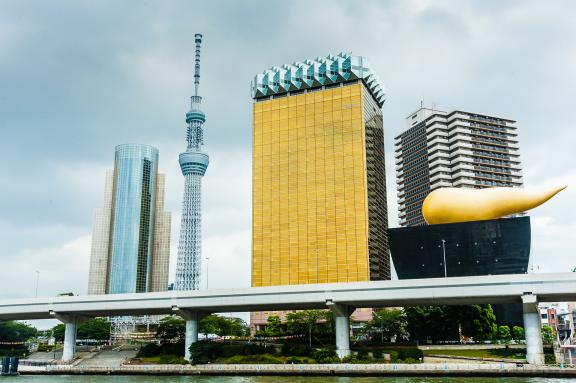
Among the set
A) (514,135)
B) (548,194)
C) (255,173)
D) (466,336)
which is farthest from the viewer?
(514,135)

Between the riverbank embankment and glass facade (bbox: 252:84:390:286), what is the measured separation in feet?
172

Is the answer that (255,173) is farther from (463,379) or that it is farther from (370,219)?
(463,379)

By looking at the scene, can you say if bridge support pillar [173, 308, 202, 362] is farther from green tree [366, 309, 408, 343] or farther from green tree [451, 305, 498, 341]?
green tree [451, 305, 498, 341]

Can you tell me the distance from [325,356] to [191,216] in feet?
416

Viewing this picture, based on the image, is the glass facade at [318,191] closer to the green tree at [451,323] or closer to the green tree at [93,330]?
the green tree at [451,323]

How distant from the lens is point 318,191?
121688 millimetres

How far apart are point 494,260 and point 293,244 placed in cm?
4822

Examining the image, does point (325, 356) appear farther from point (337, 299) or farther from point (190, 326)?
point (190, 326)

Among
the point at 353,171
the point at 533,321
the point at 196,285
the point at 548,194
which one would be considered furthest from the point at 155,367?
the point at 196,285

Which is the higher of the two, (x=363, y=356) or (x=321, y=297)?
Result: (x=321, y=297)

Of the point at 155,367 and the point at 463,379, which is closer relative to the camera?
the point at 463,379

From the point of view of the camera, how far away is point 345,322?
7069cm

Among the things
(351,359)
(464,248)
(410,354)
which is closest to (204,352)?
(351,359)

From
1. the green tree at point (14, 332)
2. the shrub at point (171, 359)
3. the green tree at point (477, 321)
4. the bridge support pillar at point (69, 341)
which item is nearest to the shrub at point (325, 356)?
the shrub at point (171, 359)
